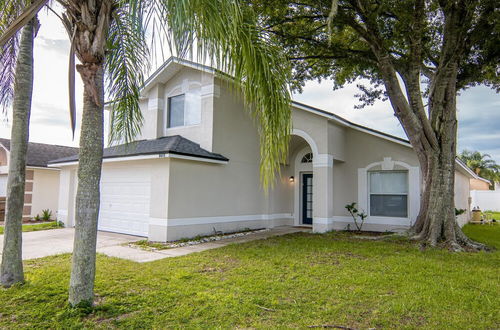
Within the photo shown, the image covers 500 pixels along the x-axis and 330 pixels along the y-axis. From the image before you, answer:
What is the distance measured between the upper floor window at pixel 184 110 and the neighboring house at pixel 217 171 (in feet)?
0.13

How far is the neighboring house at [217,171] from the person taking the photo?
1052 centimetres

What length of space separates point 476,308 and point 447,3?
845 cm

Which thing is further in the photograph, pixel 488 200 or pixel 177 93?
pixel 488 200

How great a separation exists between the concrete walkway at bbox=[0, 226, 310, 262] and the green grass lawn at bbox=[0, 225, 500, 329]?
2.13ft

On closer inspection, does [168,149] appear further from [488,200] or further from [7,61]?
[488,200]

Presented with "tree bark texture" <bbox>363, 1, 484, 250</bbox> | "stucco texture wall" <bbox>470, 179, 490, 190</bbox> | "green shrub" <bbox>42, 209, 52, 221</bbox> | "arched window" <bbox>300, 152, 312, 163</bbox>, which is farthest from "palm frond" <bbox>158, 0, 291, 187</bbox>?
"stucco texture wall" <bbox>470, 179, 490, 190</bbox>

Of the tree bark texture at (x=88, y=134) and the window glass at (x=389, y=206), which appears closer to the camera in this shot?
the tree bark texture at (x=88, y=134)

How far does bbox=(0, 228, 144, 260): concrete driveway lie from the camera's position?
8.43m

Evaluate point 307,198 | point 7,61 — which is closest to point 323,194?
point 307,198

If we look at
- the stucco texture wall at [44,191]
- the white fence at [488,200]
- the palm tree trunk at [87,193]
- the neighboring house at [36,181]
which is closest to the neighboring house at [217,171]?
the neighboring house at [36,181]

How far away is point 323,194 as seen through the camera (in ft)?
40.0

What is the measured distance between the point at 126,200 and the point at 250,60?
363 inches

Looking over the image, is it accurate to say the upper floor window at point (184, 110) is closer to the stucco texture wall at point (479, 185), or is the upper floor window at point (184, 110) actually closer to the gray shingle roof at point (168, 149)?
the gray shingle roof at point (168, 149)

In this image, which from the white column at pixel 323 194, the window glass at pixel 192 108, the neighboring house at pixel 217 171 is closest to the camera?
the neighboring house at pixel 217 171
